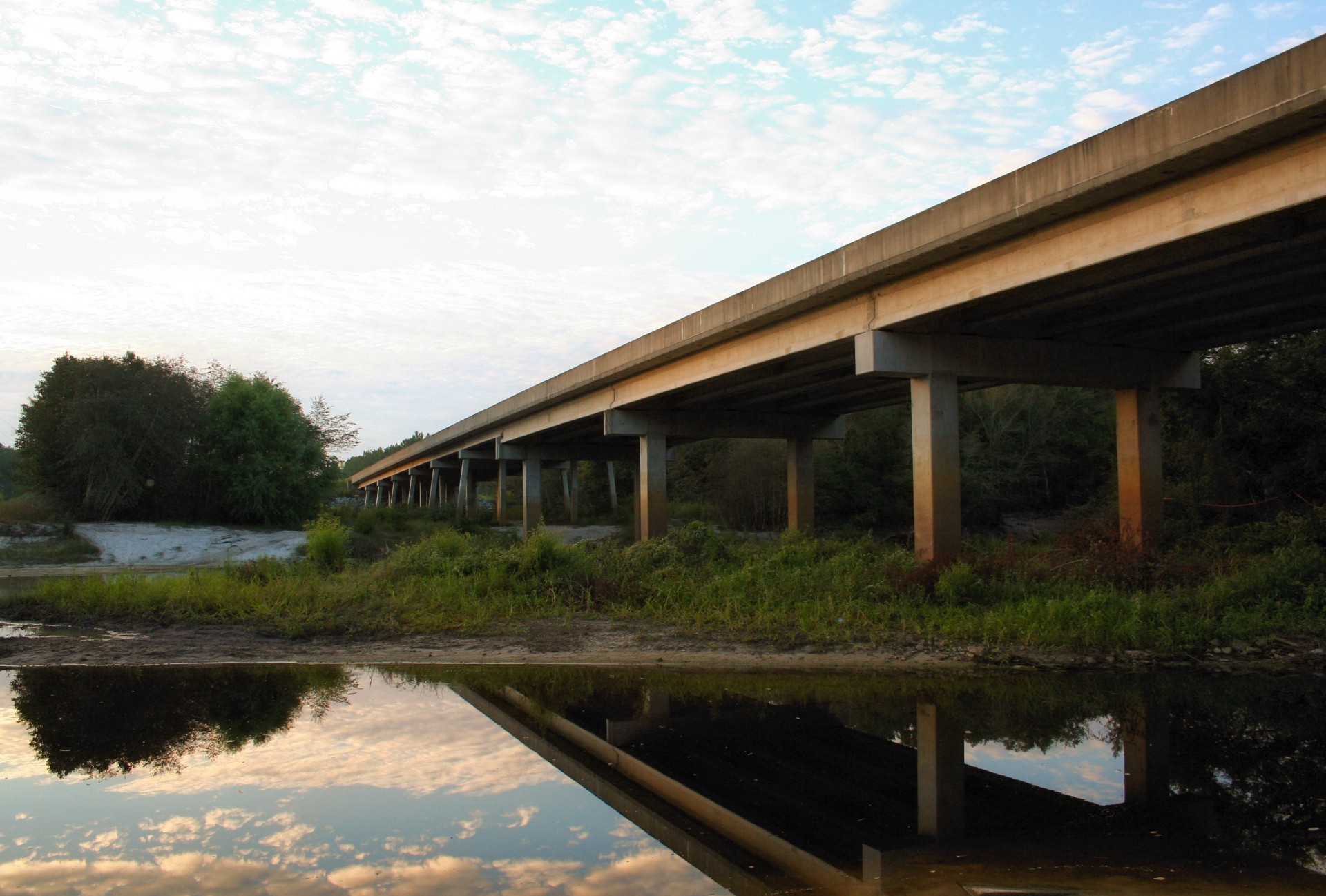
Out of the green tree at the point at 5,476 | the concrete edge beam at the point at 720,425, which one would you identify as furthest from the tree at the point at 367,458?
the concrete edge beam at the point at 720,425

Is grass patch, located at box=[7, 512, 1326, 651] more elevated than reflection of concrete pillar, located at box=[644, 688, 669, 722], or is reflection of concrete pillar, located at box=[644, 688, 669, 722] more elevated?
grass patch, located at box=[7, 512, 1326, 651]

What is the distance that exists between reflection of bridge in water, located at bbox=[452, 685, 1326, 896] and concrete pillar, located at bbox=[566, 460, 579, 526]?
131ft

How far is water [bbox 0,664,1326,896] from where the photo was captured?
167 inches

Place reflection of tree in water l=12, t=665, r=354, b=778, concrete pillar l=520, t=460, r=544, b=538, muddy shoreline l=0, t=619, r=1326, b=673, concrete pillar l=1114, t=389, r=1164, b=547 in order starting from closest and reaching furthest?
reflection of tree in water l=12, t=665, r=354, b=778
muddy shoreline l=0, t=619, r=1326, b=673
concrete pillar l=1114, t=389, r=1164, b=547
concrete pillar l=520, t=460, r=544, b=538

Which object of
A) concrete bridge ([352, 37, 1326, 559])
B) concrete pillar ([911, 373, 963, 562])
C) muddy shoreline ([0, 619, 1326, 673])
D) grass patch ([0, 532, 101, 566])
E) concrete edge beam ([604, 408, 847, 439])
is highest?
concrete bridge ([352, 37, 1326, 559])

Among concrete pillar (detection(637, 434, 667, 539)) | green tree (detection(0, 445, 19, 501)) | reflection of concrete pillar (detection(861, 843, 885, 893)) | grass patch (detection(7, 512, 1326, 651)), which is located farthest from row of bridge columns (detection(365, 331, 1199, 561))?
green tree (detection(0, 445, 19, 501))

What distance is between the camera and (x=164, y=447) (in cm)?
3478

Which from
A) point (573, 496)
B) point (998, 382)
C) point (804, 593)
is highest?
point (998, 382)

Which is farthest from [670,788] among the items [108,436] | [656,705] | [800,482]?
[108,436]

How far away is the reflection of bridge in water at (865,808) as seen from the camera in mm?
4125

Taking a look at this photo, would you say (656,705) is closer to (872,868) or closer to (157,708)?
(872,868)

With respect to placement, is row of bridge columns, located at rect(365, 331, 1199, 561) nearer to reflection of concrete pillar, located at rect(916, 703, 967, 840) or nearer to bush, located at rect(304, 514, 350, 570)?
reflection of concrete pillar, located at rect(916, 703, 967, 840)

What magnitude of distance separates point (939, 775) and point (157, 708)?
6211 millimetres

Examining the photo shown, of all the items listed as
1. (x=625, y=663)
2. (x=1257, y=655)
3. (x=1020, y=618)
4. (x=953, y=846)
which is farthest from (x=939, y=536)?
(x=953, y=846)
